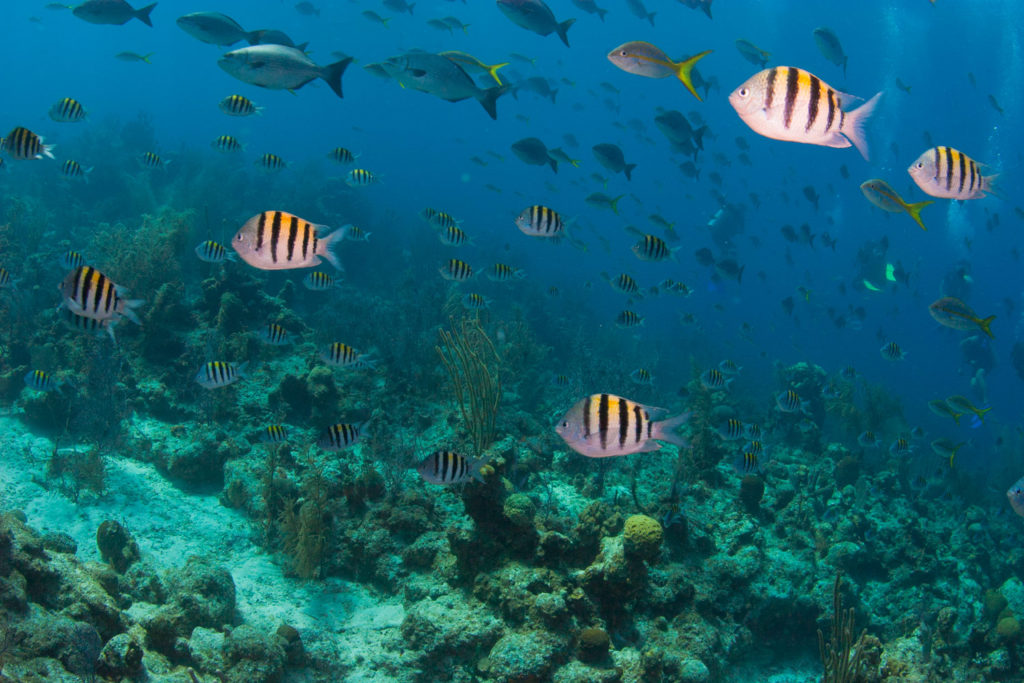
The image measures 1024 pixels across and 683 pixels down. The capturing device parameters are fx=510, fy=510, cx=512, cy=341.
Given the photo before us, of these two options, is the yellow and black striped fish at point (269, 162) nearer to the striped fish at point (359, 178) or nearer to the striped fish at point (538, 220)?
the striped fish at point (359, 178)

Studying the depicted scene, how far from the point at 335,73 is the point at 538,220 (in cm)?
256

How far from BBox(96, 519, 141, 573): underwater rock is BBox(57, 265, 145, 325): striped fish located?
2.43 meters

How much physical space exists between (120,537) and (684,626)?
5.52m

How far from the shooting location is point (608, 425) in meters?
2.69

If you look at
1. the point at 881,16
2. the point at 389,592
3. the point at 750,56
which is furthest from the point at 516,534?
the point at 881,16

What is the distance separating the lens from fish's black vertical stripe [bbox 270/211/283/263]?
10.1ft

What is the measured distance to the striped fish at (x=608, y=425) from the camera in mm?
2682

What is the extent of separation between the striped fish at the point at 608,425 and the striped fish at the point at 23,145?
22.9ft

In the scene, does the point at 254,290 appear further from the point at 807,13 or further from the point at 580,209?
the point at 580,209

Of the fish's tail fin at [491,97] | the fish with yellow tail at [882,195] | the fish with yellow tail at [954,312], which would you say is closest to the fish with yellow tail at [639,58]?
the fish with yellow tail at [882,195]

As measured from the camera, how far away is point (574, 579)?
15.4ft

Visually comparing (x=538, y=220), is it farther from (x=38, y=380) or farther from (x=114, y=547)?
(x=38, y=380)

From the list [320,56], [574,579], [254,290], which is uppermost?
[574,579]

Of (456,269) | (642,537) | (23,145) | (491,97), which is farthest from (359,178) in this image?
(642,537)
